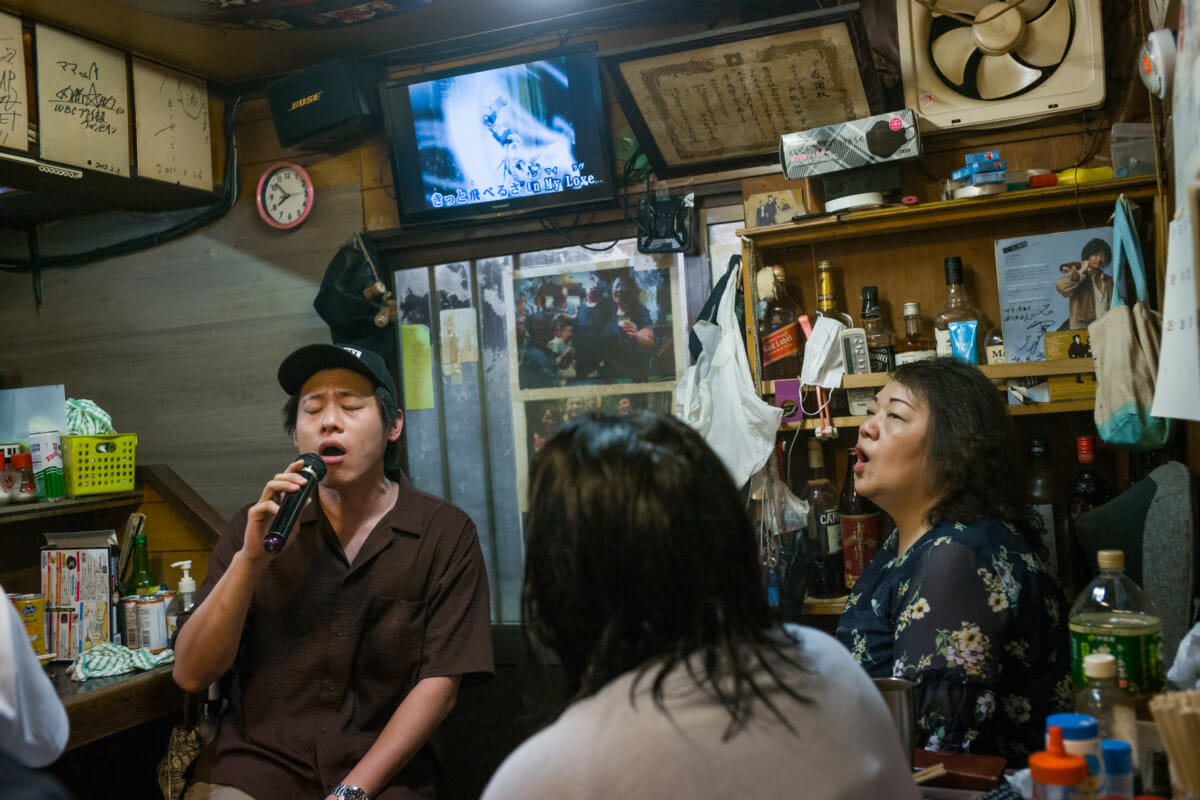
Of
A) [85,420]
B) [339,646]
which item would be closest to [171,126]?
[85,420]

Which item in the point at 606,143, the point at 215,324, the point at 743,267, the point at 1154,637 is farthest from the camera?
the point at 215,324

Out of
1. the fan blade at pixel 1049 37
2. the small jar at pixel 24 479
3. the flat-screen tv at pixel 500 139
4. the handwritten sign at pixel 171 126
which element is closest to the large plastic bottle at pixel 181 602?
the small jar at pixel 24 479

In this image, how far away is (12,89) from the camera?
2695 mm

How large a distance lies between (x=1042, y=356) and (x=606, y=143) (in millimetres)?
1424

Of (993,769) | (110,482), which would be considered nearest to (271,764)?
(110,482)

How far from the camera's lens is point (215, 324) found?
3.48 m

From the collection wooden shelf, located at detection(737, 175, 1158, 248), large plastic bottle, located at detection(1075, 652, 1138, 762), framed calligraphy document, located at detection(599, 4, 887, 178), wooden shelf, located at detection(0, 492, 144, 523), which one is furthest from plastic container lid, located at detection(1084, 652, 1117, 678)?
wooden shelf, located at detection(0, 492, 144, 523)

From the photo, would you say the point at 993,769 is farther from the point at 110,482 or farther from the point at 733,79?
the point at 110,482

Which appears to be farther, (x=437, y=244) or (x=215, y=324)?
(x=215, y=324)

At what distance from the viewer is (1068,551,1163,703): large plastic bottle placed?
3.95 feet

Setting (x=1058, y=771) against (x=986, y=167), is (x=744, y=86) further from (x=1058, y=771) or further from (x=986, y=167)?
(x=1058, y=771)

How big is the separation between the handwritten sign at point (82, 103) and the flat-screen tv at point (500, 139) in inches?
34.5

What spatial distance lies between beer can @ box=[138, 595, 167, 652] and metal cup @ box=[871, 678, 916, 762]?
199cm

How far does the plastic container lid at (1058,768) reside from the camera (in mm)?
952
